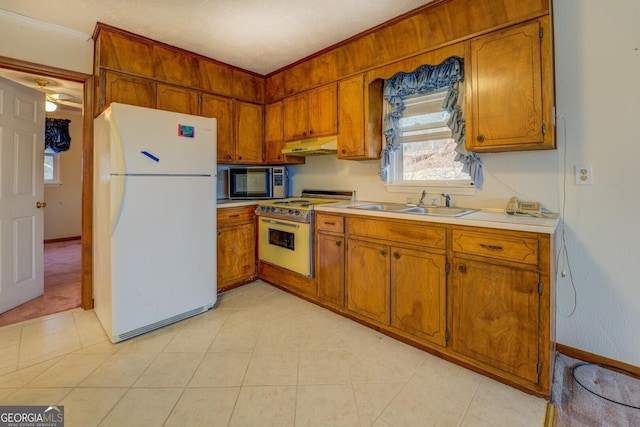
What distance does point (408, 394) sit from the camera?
1.72m

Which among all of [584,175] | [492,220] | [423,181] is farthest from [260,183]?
[584,175]

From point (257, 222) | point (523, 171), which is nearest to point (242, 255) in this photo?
point (257, 222)

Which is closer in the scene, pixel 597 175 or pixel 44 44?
pixel 597 175

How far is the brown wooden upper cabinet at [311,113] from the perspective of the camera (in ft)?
10.1

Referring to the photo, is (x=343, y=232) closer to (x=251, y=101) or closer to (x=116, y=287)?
(x=116, y=287)

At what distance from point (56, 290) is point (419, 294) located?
12.2 ft

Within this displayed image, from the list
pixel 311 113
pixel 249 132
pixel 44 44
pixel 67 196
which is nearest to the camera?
pixel 44 44

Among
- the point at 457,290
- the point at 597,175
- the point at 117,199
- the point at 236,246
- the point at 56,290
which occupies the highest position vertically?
the point at 597,175

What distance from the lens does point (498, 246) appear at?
175cm

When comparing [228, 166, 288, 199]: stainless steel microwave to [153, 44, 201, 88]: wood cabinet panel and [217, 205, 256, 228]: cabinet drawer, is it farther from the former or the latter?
[153, 44, 201, 88]: wood cabinet panel

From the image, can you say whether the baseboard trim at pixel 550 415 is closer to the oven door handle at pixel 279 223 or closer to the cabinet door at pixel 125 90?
the oven door handle at pixel 279 223

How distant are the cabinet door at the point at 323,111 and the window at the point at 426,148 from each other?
643 millimetres

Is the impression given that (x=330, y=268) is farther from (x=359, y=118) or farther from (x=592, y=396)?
(x=592, y=396)

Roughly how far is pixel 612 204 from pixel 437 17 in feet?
5.58
